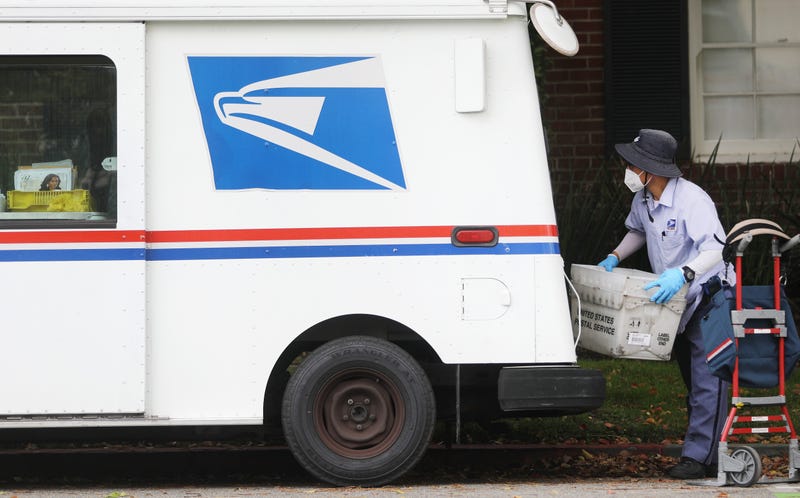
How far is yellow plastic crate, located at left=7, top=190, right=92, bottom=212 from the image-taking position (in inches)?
241

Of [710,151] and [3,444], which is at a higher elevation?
[710,151]

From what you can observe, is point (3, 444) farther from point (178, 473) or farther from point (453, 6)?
point (453, 6)

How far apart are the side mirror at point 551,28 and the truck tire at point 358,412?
172cm

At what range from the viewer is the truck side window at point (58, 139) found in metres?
6.11

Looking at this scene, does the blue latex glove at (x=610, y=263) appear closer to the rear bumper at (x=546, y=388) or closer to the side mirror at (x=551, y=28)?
the rear bumper at (x=546, y=388)

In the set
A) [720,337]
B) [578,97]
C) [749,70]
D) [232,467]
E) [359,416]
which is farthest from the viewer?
[749,70]

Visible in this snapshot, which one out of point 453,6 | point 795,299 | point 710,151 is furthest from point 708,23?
point 453,6

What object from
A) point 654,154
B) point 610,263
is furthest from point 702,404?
point 654,154

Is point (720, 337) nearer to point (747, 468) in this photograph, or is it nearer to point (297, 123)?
point (747, 468)

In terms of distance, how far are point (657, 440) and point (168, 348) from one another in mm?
3368

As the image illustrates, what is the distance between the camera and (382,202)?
6137 millimetres

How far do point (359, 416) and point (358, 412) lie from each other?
0.07ft

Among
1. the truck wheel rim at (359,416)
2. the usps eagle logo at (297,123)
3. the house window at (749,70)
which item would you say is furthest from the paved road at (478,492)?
the house window at (749,70)

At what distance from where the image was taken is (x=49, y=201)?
242 inches
